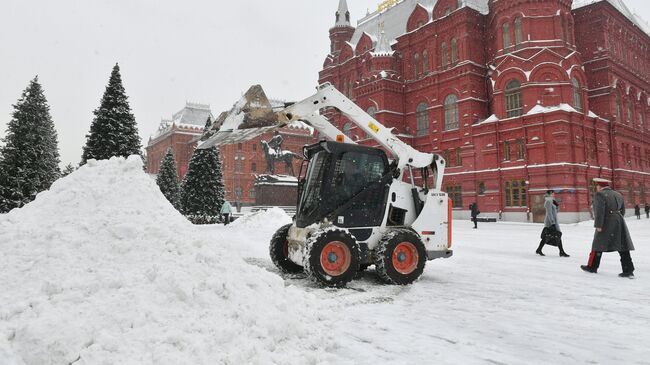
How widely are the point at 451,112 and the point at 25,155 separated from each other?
32959 mm

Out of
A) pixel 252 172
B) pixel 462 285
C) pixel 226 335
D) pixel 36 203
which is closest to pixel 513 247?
pixel 462 285

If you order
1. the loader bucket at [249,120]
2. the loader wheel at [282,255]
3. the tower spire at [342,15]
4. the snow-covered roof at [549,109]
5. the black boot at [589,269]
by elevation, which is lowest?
the black boot at [589,269]

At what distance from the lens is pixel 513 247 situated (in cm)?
1348

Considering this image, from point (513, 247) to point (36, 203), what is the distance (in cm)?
1347

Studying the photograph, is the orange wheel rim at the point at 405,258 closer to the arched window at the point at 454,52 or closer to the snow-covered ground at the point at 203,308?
the snow-covered ground at the point at 203,308

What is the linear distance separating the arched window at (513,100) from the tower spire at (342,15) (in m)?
28.1

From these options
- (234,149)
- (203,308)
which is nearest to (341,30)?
(234,149)

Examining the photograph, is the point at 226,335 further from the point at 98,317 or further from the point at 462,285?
the point at 462,285

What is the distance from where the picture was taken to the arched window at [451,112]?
36359 mm

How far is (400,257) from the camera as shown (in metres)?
6.92

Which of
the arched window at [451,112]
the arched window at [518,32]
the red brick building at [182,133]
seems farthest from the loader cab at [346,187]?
the red brick building at [182,133]

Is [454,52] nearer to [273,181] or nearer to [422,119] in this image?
[422,119]

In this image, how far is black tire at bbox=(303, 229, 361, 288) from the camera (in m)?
6.20

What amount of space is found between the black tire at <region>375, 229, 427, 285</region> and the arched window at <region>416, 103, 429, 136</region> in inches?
1343
